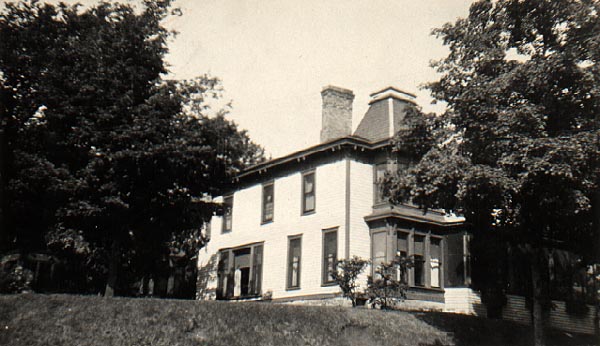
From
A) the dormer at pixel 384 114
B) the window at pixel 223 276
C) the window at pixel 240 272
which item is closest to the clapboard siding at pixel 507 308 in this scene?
the dormer at pixel 384 114

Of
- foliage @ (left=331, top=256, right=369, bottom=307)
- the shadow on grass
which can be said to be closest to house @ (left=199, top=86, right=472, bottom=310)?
foliage @ (left=331, top=256, right=369, bottom=307)

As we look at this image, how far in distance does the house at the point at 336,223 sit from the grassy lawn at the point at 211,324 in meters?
5.18

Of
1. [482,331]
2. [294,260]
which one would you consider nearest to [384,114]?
[294,260]

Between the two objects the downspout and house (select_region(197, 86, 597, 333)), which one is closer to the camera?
the downspout

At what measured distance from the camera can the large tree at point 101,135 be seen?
77.0ft

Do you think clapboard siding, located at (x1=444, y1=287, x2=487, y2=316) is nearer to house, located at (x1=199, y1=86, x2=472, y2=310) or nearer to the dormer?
house, located at (x1=199, y1=86, x2=472, y2=310)

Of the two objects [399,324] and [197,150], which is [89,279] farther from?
[399,324]

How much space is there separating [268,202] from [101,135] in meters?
11.2

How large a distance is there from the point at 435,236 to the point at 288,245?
7.01 m

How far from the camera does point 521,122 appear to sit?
18.3 meters

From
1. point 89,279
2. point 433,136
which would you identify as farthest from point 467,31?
point 89,279

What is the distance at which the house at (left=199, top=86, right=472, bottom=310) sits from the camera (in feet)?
89.0

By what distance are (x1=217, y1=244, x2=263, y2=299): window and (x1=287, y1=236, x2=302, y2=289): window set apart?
2.42 metres

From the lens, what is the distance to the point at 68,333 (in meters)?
15.3
